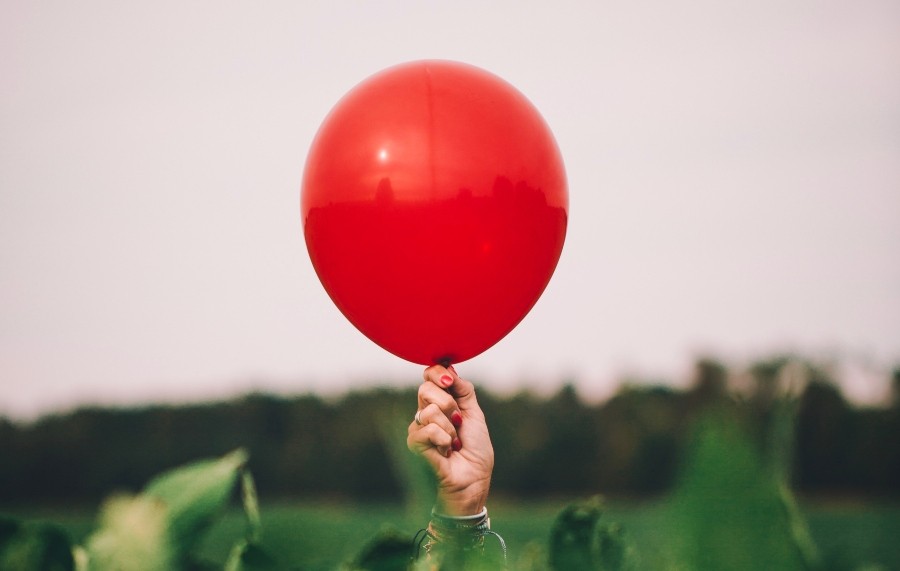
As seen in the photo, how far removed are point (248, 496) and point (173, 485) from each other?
0.05 meters

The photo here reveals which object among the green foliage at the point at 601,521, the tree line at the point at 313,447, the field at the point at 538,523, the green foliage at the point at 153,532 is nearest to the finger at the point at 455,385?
the green foliage at the point at 601,521

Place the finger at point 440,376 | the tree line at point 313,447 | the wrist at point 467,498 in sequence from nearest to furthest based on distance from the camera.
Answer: the wrist at point 467,498
the finger at point 440,376
the tree line at point 313,447

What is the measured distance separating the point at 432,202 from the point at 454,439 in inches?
19.1

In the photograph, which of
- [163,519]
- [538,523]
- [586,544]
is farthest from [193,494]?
[538,523]

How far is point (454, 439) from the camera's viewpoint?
1637mm

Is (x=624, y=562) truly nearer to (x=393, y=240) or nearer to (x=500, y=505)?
(x=393, y=240)

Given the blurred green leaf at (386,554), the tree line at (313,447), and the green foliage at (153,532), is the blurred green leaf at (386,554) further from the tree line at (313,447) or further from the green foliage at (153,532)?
the tree line at (313,447)

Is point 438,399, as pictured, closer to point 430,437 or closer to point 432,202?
point 430,437

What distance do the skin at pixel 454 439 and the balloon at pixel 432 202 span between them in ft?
0.37

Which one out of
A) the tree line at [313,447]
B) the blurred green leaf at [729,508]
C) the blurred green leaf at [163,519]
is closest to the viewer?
the blurred green leaf at [729,508]

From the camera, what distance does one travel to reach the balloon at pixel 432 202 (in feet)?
5.42

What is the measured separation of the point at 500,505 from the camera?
25.0m

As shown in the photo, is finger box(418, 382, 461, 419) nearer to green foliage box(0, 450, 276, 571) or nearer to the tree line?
green foliage box(0, 450, 276, 571)

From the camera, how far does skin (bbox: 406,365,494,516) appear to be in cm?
156
